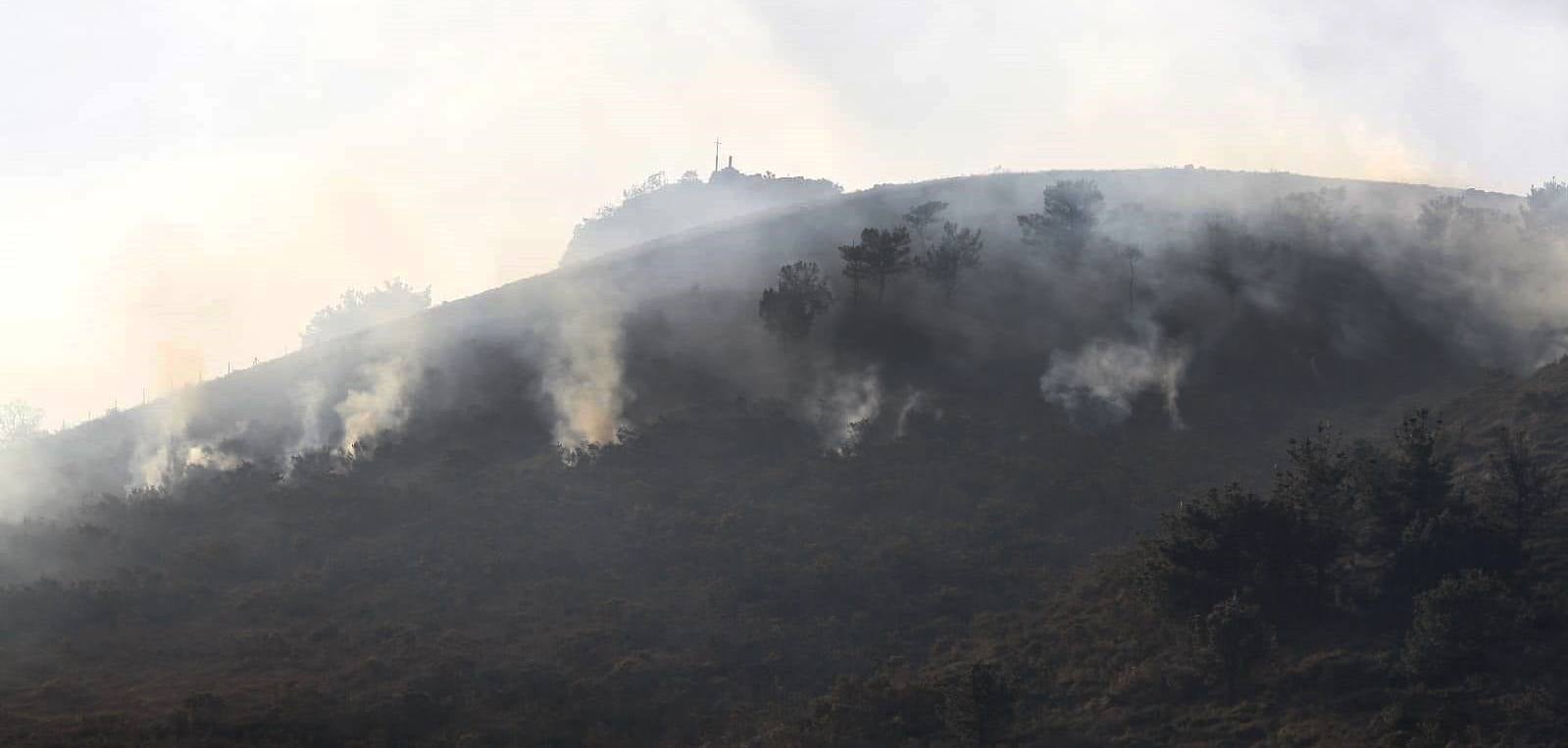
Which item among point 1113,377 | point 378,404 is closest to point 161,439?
point 378,404

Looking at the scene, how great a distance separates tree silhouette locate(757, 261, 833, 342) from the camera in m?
104

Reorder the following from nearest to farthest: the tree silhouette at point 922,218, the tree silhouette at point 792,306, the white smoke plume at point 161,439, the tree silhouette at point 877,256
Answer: the white smoke plume at point 161,439 < the tree silhouette at point 792,306 < the tree silhouette at point 877,256 < the tree silhouette at point 922,218

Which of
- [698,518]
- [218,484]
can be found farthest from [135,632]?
[698,518]

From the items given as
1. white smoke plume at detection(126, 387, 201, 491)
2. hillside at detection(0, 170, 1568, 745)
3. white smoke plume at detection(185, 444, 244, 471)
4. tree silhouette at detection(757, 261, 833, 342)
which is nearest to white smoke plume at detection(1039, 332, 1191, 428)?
hillside at detection(0, 170, 1568, 745)

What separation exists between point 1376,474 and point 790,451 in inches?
1523

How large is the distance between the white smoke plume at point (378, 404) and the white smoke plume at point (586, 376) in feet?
36.1

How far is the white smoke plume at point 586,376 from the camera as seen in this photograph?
94062 mm

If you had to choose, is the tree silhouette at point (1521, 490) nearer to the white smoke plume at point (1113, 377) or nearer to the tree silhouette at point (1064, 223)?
the white smoke plume at point (1113, 377)

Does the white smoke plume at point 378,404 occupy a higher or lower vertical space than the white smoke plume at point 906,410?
higher

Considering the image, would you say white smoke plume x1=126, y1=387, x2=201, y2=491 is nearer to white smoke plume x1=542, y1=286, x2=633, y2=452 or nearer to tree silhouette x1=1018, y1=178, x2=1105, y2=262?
white smoke plume x1=542, y1=286, x2=633, y2=452

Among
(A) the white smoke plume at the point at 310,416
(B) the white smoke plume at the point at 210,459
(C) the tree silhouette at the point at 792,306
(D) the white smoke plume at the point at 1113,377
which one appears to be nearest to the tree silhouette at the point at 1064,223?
(D) the white smoke plume at the point at 1113,377

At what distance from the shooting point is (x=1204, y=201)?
142125 mm

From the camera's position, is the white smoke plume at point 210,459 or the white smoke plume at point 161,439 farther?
the white smoke plume at point 161,439

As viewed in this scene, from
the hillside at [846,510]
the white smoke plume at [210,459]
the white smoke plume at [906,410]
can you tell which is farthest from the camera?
the white smoke plume at [906,410]
